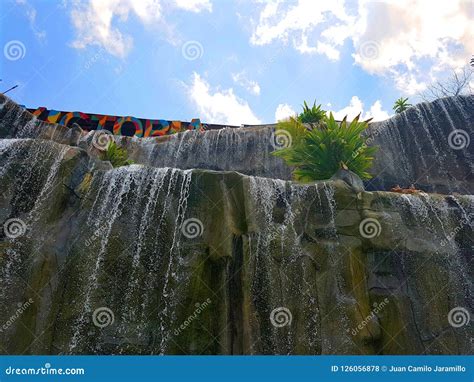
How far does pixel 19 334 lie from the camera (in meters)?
8.36

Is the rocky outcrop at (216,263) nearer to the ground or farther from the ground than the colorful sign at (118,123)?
nearer to the ground

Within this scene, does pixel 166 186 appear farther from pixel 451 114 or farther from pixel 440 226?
pixel 451 114

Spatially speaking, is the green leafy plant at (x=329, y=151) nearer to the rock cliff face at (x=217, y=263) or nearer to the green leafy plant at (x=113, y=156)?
the rock cliff face at (x=217, y=263)

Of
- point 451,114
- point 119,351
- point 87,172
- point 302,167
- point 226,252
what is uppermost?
point 451,114

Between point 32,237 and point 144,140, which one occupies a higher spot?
point 144,140

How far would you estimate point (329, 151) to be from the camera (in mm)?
13578

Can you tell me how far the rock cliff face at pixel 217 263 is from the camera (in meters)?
8.55

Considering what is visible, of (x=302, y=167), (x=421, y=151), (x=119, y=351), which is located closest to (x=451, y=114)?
(x=421, y=151)

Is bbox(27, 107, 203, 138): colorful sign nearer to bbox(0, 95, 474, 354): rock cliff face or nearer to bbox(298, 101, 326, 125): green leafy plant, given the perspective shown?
bbox(298, 101, 326, 125): green leafy plant

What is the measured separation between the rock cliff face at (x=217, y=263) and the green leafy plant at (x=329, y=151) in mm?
2377

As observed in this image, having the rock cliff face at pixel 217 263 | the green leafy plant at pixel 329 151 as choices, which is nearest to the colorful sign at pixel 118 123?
the green leafy plant at pixel 329 151

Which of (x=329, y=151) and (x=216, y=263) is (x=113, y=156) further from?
(x=329, y=151)

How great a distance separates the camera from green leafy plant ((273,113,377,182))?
13.5 metres

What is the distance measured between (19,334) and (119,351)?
2.13m
